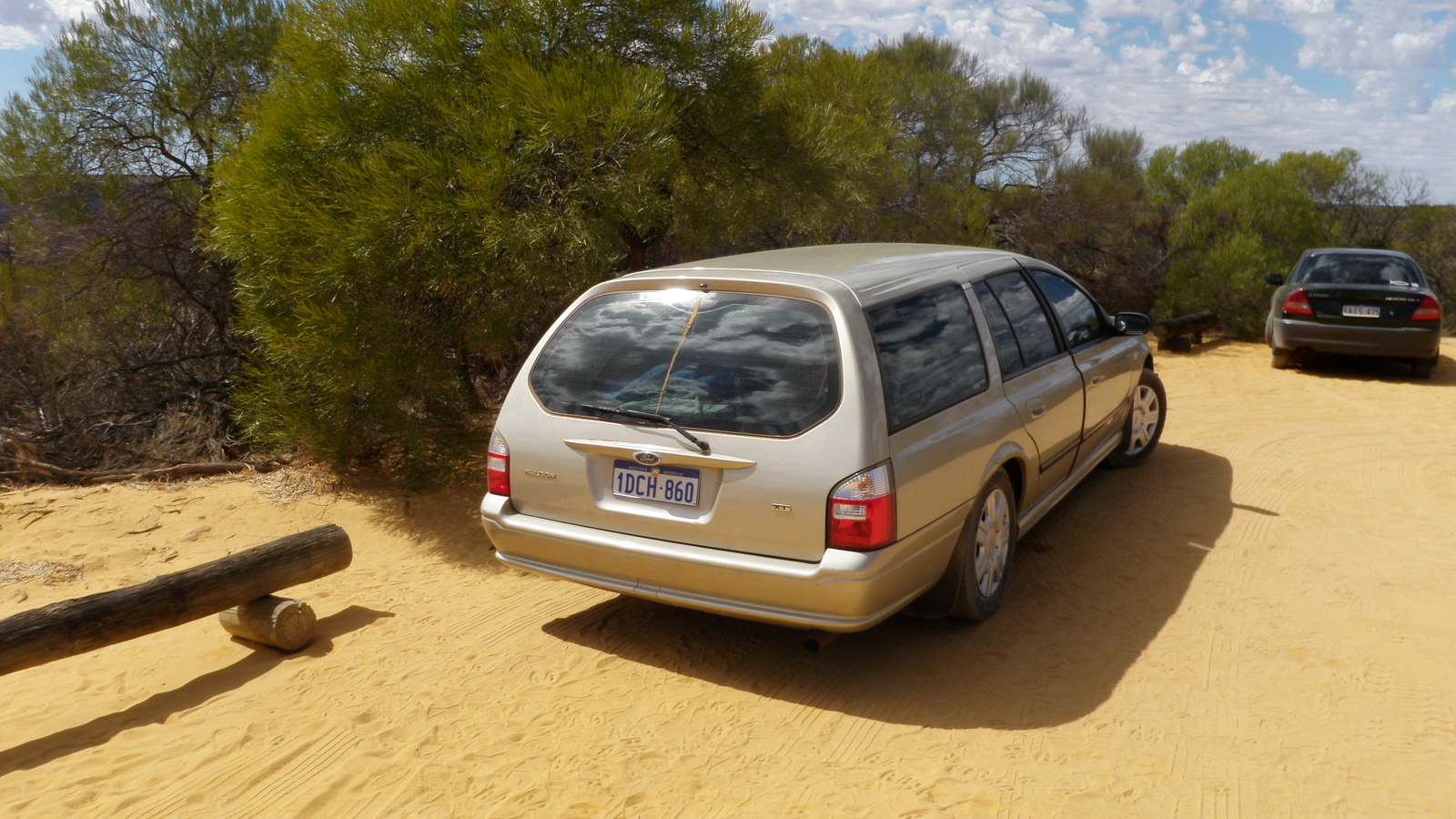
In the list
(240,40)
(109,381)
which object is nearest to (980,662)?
(109,381)

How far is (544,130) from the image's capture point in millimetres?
6844

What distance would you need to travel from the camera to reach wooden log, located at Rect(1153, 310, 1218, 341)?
46.8 feet

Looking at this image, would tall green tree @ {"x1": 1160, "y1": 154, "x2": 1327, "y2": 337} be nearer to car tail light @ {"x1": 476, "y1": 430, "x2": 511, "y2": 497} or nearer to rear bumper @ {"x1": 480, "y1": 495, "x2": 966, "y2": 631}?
rear bumper @ {"x1": 480, "y1": 495, "x2": 966, "y2": 631}

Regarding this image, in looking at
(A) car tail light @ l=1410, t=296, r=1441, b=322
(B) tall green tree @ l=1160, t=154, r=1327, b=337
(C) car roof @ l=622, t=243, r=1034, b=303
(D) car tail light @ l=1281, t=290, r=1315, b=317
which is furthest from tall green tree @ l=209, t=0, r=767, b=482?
(B) tall green tree @ l=1160, t=154, r=1327, b=337

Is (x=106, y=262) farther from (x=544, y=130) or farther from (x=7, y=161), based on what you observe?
(x=544, y=130)

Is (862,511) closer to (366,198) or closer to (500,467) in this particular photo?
(500,467)

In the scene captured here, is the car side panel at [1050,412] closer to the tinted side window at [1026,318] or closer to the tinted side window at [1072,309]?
the tinted side window at [1026,318]

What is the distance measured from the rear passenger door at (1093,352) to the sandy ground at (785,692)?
0.62 m

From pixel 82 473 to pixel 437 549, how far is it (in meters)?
3.23

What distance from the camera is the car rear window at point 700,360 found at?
158 inches

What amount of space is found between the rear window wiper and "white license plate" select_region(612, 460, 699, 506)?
0.40ft

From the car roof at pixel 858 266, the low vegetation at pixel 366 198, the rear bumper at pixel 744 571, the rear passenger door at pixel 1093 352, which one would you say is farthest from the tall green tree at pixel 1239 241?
the rear bumper at pixel 744 571

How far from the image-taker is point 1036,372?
5402mm

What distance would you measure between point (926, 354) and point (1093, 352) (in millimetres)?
2259
